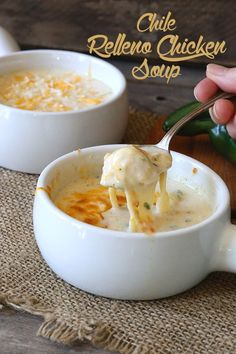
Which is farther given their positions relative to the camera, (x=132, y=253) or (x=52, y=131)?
(x=52, y=131)

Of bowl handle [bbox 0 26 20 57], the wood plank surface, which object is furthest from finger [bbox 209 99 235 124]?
the wood plank surface

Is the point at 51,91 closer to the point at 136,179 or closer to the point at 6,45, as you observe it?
the point at 6,45

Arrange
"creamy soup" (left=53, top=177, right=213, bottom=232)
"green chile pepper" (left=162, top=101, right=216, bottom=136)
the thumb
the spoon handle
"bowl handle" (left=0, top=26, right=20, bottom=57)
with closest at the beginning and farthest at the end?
"creamy soup" (left=53, top=177, right=213, bottom=232), the spoon handle, the thumb, "green chile pepper" (left=162, top=101, right=216, bottom=136), "bowl handle" (left=0, top=26, right=20, bottom=57)

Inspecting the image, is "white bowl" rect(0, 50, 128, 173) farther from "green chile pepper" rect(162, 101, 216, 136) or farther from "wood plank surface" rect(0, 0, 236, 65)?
"wood plank surface" rect(0, 0, 236, 65)

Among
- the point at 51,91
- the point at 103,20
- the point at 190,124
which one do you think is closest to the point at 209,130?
the point at 190,124

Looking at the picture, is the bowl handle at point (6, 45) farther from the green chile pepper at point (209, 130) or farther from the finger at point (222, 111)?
the finger at point (222, 111)

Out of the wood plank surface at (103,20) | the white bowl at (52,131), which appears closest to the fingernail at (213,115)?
the white bowl at (52,131)

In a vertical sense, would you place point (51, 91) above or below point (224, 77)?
below

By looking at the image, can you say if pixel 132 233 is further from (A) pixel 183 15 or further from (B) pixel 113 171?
(A) pixel 183 15
